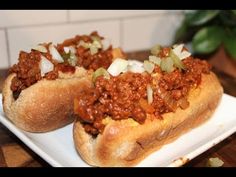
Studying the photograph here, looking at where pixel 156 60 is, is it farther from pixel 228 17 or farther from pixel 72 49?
pixel 228 17

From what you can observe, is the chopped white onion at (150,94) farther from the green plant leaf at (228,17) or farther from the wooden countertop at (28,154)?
the green plant leaf at (228,17)

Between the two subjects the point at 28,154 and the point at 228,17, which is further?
the point at 228,17

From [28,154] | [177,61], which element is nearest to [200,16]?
[177,61]

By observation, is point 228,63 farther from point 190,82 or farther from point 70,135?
point 70,135

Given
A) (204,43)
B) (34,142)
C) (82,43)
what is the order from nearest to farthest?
(34,142) < (82,43) < (204,43)

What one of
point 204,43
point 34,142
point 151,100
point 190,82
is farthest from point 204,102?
point 204,43
